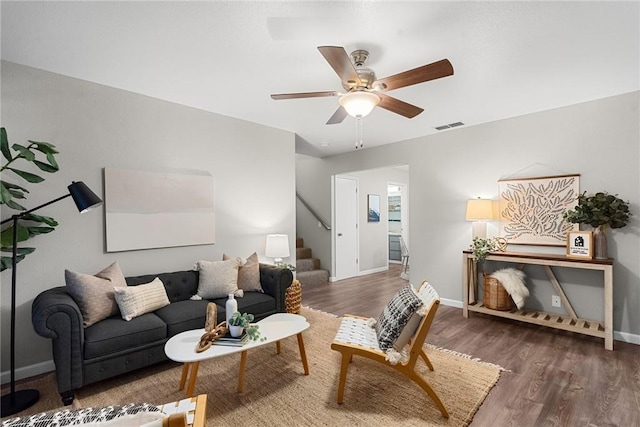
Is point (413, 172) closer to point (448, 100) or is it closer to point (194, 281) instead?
point (448, 100)

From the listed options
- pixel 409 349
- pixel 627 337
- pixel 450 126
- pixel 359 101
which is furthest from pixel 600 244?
pixel 359 101

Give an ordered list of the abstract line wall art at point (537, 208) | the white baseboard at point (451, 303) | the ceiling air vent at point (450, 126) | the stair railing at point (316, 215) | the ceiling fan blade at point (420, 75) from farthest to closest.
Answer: the stair railing at point (316, 215) < the white baseboard at point (451, 303) < the ceiling air vent at point (450, 126) < the abstract line wall art at point (537, 208) < the ceiling fan blade at point (420, 75)

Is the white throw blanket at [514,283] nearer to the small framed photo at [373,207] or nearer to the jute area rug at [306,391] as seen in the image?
the jute area rug at [306,391]

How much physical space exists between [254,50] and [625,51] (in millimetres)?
2871

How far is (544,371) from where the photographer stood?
2600 mm

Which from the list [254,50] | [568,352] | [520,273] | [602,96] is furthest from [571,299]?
[254,50]

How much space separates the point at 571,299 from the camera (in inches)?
140

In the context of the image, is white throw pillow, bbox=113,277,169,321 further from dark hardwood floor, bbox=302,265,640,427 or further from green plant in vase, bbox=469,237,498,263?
green plant in vase, bbox=469,237,498,263

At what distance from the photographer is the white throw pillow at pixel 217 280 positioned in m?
3.25

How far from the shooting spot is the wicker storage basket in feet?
12.3

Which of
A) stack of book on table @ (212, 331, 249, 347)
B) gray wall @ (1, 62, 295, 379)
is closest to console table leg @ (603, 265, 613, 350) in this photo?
stack of book on table @ (212, 331, 249, 347)

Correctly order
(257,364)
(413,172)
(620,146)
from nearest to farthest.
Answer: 1. (257,364)
2. (620,146)
3. (413,172)

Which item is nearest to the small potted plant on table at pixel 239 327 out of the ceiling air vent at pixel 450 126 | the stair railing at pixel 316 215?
the ceiling air vent at pixel 450 126

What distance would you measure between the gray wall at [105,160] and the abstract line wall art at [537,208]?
3.19 metres
